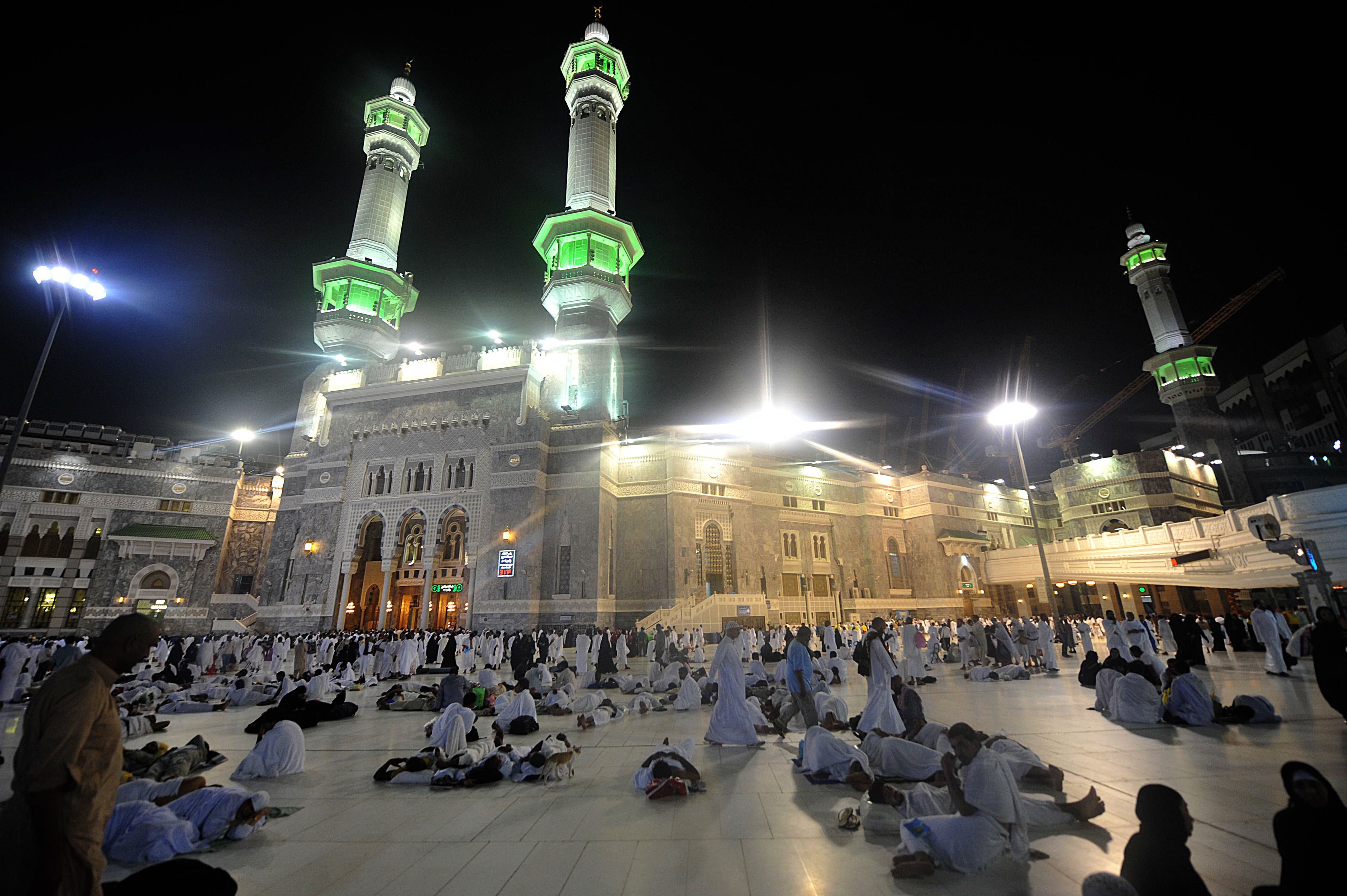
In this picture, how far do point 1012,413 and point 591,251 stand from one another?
964 inches

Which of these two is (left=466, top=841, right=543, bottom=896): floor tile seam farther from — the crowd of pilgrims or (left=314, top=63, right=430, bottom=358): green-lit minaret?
(left=314, top=63, right=430, bottom=358): green-lit minaret

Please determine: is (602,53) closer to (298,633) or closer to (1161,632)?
(298,633)

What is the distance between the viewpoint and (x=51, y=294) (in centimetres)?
1258

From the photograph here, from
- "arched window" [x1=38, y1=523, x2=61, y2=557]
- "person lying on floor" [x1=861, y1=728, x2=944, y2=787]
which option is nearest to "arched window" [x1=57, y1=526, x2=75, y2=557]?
"arched window" [x1=38, y1=523, x2=61, y2=557]

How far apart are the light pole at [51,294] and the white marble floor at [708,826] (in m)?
Result: 8.12

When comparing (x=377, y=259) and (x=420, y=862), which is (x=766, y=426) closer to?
(x=377, y=259)

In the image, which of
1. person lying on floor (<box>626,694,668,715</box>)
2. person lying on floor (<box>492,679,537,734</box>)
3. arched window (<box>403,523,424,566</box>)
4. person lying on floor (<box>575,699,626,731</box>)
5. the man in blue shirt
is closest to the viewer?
the man in blue shirt

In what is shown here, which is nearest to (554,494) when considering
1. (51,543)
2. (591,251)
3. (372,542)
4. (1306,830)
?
(372,542)

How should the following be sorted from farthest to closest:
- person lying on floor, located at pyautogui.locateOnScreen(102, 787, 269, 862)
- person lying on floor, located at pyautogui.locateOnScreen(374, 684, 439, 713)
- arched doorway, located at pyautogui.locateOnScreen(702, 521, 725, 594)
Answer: arched doorway, located at pyautogui.locateOnScreen(702, 521, 725, 594) < person lying on floor, located at pyautogui.locateOnScreen(374, 684, 439, 713) < person lying on floor, located at pyautogui.locateOnScreen(102, 787, 269, 862)

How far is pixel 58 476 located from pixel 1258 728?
153ft

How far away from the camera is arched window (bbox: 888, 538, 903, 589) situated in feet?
119

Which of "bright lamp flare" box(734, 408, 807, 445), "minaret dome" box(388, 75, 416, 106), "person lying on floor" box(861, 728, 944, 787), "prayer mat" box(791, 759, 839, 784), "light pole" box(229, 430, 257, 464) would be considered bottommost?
"prayer mat" box(791, 759, 839, 784)

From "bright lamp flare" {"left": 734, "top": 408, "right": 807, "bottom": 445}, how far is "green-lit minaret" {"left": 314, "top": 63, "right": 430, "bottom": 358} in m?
23.4

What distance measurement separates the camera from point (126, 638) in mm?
2639
